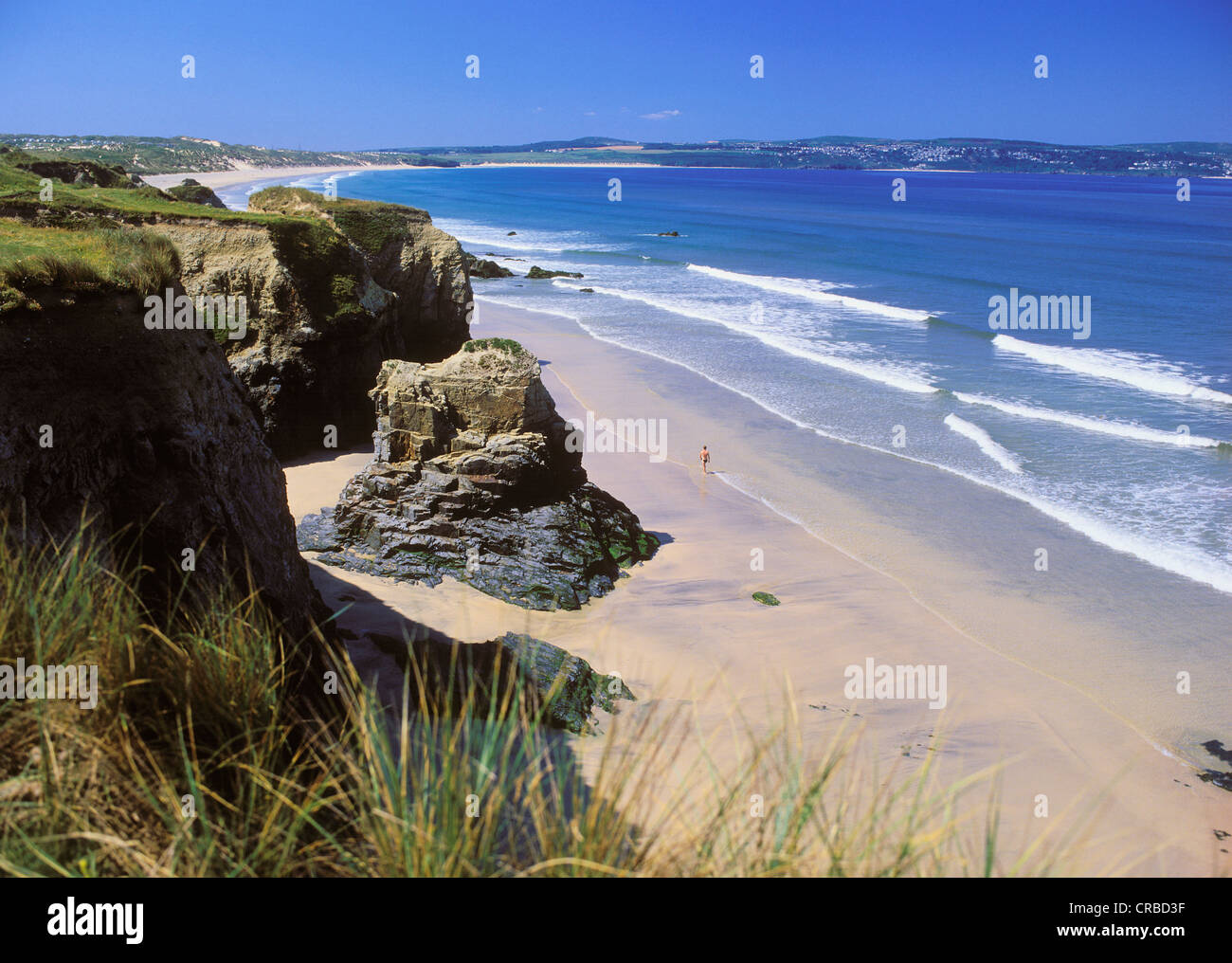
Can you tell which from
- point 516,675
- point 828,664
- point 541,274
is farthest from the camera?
point 541,274

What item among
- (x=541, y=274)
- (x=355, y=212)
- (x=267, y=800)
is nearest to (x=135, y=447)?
(x=267, y=800)

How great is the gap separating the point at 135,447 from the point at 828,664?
25.9 feet

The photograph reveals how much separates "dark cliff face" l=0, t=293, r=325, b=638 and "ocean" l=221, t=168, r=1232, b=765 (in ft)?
31.3

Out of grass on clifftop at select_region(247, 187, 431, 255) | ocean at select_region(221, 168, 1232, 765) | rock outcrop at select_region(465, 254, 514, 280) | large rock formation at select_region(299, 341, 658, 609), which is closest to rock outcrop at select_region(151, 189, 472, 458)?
grass on clifftop at select_region(247, 187, 431, 255)

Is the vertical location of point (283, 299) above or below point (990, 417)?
above

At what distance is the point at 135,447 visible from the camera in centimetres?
616

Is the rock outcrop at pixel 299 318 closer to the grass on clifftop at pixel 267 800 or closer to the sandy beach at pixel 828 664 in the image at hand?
the sandy beach at pixel 828 664

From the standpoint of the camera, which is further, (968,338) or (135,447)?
(968,338)

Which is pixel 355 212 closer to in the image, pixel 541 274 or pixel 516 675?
pixel 516 675

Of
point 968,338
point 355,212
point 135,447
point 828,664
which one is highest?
point 355,212

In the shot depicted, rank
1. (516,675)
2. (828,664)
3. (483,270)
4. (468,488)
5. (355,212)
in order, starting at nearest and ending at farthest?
(516,675) < (828,664) < (468,488) < (355,212) < (483,270)

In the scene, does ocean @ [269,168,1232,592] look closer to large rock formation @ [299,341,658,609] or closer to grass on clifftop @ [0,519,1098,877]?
large rock formation @ [299,341,658,609]
